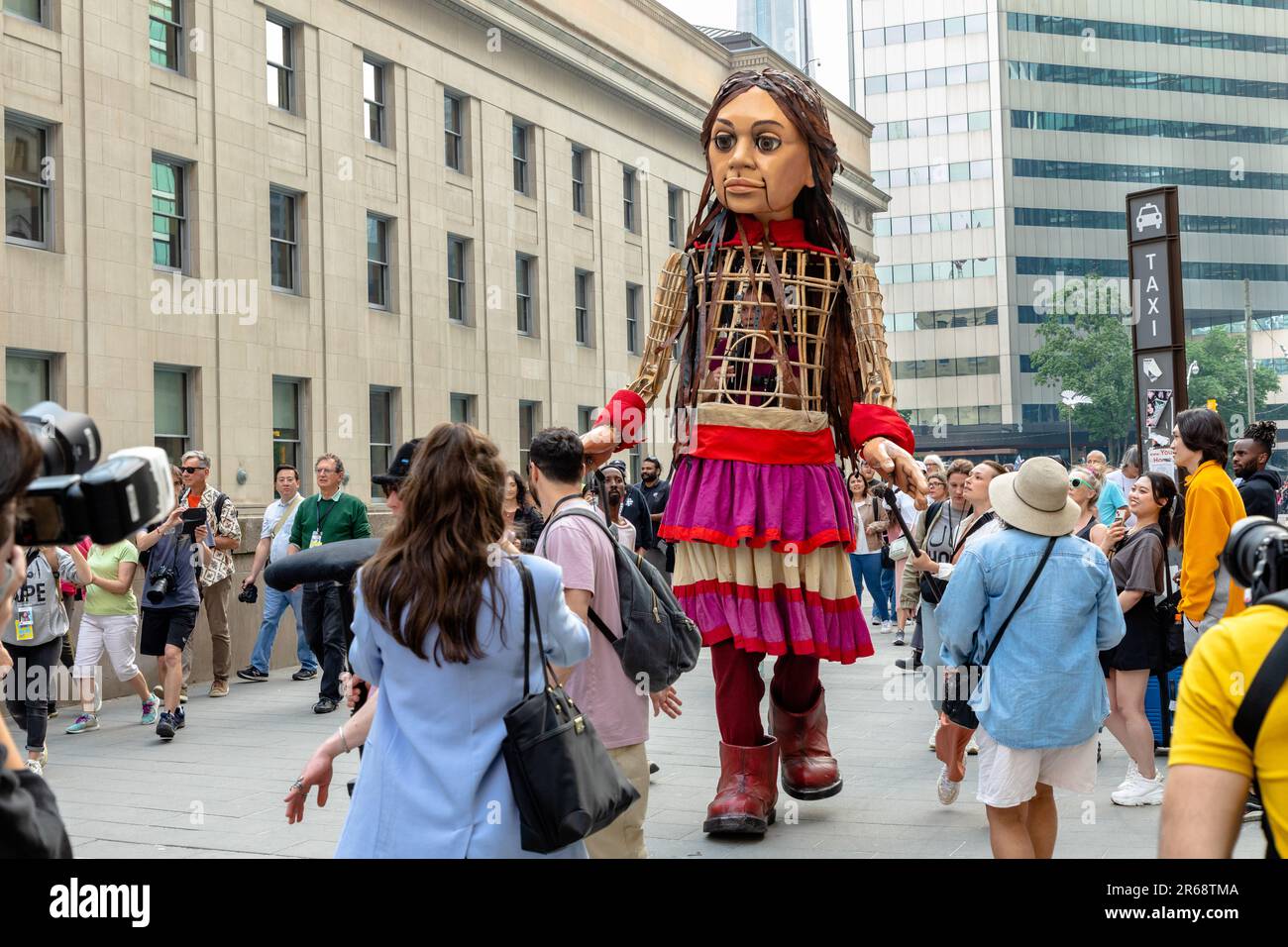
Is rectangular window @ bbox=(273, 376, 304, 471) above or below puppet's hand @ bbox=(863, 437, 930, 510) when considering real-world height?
above

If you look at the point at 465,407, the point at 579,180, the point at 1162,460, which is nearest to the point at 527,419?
the point at 465,407

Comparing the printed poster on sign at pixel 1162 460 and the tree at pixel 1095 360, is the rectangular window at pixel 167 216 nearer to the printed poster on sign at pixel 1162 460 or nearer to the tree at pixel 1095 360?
the printed poster on sign at pixel 1162 460

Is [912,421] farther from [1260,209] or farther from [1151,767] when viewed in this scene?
[1151,767]

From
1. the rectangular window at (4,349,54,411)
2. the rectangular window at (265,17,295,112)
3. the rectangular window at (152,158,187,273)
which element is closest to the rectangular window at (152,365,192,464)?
the rectangular window at (152,158,187,273)

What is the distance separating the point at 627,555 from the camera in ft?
16.7

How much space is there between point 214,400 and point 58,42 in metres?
4.95

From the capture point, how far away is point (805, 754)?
6.65m

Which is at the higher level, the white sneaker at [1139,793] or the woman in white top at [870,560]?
the woman in white top at [870,560]

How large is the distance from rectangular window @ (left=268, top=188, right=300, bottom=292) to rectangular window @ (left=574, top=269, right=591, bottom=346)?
9108mm

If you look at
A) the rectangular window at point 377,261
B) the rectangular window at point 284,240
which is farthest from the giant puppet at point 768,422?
the rectangular window at point 377,261

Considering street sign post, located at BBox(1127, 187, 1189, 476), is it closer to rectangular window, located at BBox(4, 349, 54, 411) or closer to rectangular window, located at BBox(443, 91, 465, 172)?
rectangular window, located at BBox(4, 349, 54, 411)

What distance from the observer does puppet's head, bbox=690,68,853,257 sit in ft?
21.0

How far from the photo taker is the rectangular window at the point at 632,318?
3133 centimetres

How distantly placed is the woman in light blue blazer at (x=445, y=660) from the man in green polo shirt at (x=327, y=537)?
7.74 m
